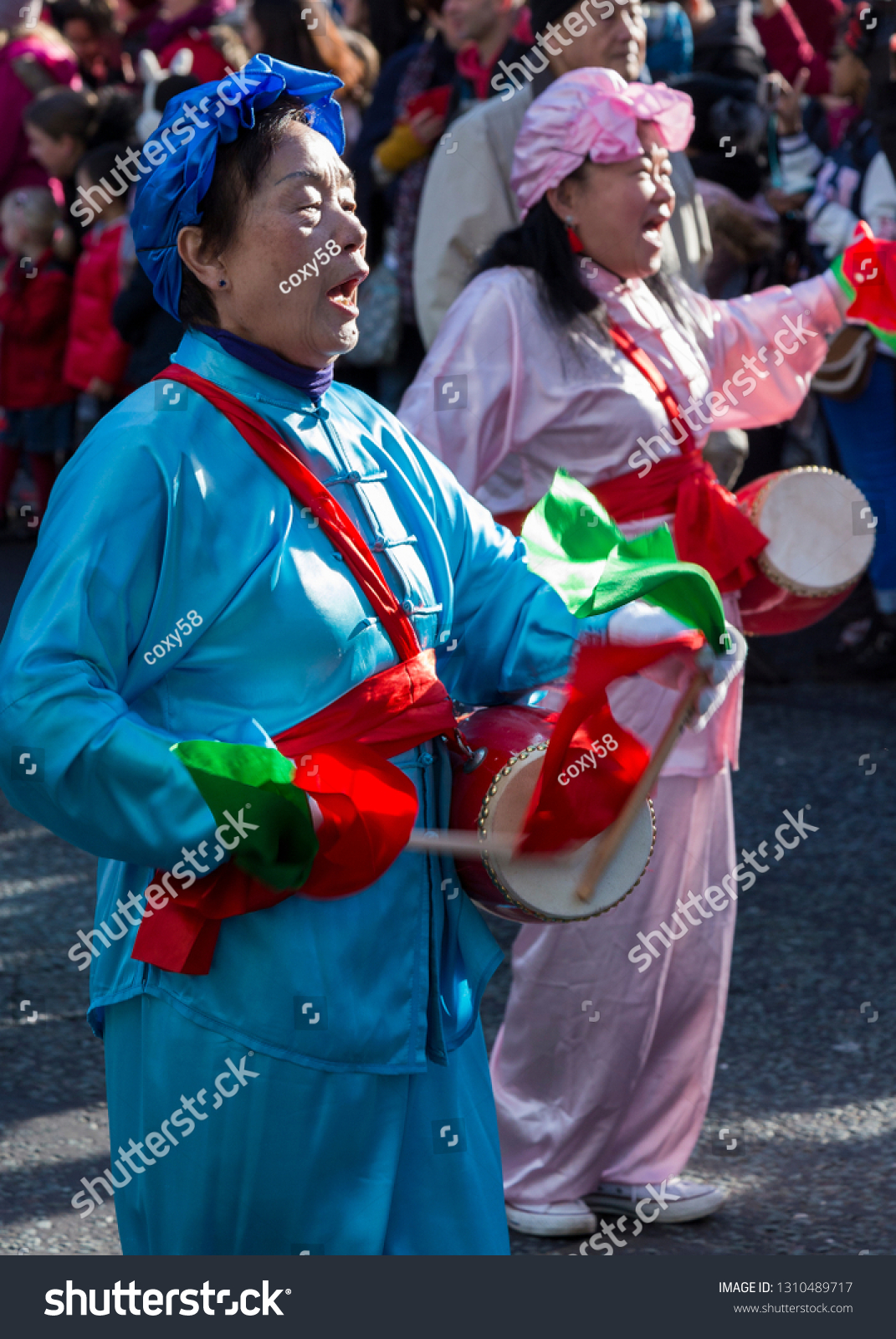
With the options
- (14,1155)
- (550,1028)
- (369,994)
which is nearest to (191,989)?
(369,994)

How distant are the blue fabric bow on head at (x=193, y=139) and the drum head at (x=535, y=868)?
0.66m

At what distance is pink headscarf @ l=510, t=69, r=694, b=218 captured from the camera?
305 centimetres

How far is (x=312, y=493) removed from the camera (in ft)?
6.43

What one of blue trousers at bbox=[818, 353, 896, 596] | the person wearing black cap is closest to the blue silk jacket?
the person wearing black cap

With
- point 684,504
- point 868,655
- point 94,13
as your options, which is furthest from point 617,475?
point 94,13

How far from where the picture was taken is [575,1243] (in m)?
3.20

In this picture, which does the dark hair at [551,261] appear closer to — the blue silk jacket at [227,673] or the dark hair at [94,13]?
the blue silk jacket at [227,673]

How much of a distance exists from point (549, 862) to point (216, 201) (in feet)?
2.62

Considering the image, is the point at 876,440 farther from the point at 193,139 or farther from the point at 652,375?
the point at 193,139

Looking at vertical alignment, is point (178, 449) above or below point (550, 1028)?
above

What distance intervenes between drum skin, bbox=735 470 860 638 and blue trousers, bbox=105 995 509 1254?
1.44 metres

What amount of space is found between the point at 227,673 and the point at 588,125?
5.05 ft

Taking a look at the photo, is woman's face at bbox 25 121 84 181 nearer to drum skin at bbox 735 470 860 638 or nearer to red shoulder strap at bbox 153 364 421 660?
drum skin at bbox 735 470 860 638

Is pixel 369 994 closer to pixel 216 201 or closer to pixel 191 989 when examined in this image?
pixel 191 989
